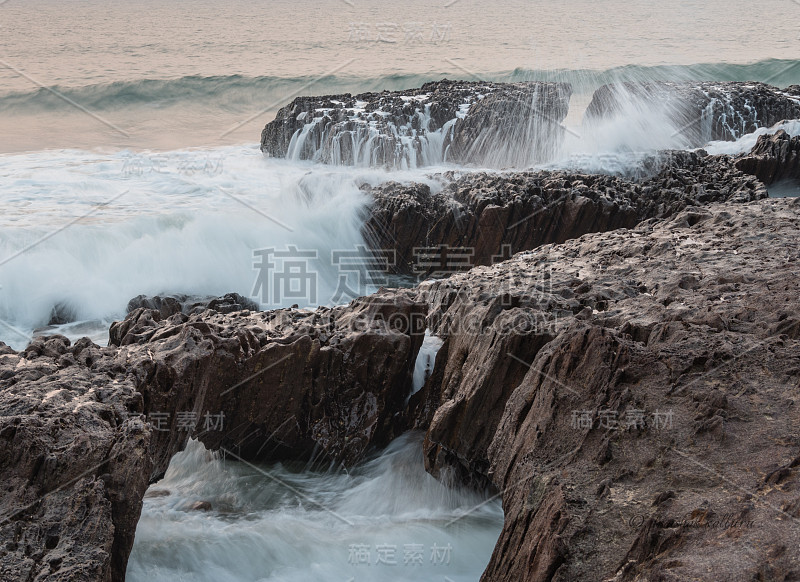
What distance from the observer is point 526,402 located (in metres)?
3.73

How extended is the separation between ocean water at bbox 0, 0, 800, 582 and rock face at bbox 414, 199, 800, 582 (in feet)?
2.30

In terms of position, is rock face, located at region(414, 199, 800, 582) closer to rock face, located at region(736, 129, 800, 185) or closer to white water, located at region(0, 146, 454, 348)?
white water, located at region(0, 146, 454, 348)

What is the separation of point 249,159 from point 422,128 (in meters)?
3.83

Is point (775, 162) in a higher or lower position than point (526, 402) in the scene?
higher

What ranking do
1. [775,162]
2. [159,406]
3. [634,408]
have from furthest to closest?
[775,162], [159,406], [634,408]

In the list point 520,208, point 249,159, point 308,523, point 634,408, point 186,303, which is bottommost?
Answer: point 308,523

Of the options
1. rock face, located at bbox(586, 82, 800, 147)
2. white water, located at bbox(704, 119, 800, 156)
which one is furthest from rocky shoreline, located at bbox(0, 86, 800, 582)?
rock face, located at bbox(586, 82, 800, 147)

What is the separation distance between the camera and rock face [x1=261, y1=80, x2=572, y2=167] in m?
12.6

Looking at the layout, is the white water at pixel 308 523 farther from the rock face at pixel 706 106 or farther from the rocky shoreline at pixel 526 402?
the rock face at pixel 706 106

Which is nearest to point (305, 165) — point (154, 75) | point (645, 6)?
point (154, 75)

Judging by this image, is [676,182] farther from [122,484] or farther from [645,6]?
[645,6]

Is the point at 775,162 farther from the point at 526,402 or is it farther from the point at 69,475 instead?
the point at 69,475

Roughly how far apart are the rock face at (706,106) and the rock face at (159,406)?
31.0 ft

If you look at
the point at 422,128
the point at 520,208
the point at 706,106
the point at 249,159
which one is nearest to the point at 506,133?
the point at 422,128
